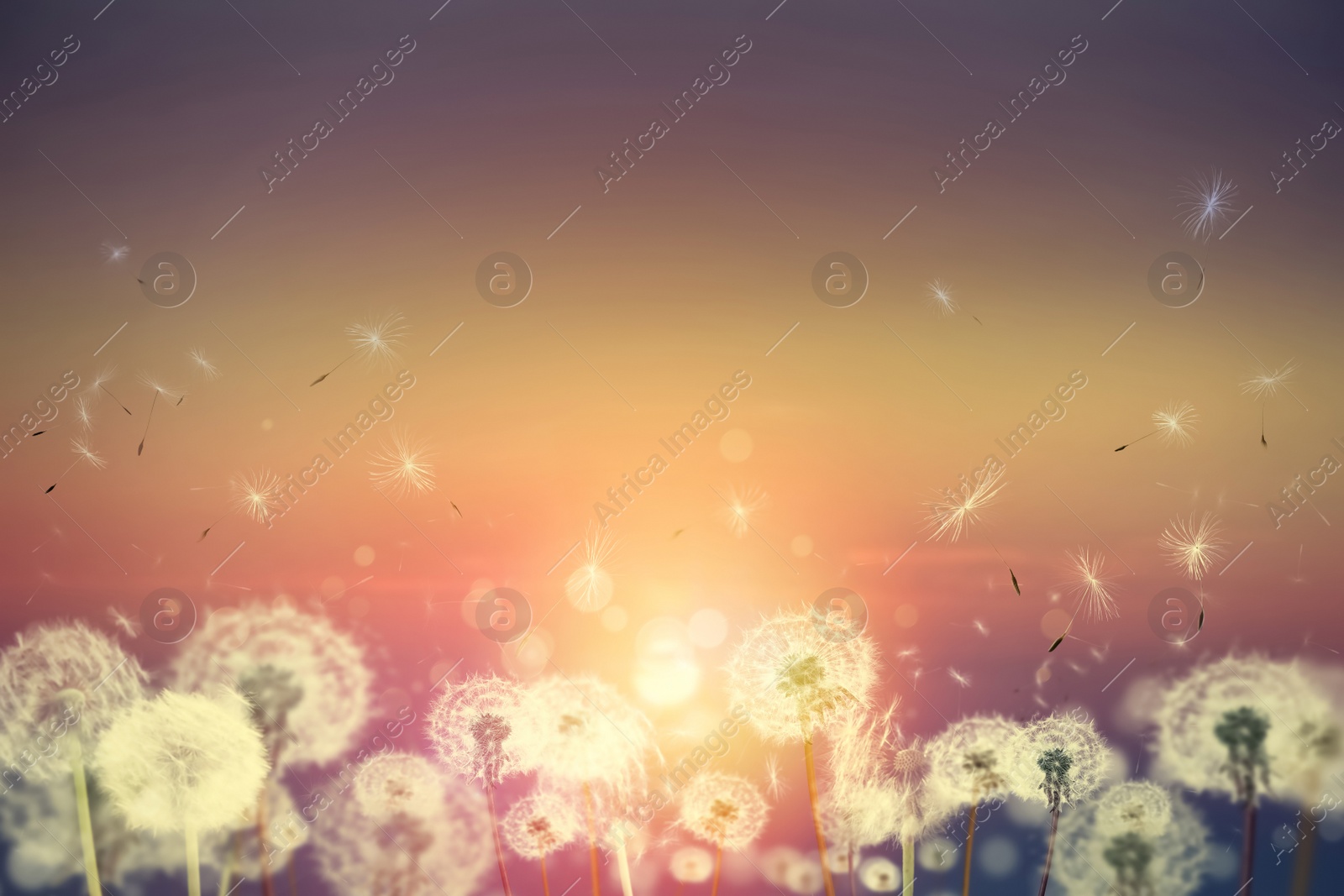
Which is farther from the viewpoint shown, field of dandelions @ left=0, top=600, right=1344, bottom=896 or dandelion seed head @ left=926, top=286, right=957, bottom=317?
→ dandelion seed head @ left=926, top=286, right=957, bottom=317

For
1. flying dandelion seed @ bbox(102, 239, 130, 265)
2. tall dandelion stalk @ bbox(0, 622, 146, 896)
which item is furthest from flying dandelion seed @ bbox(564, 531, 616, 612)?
flying dandelion seed @ bbox(102, 239, 130, 265)

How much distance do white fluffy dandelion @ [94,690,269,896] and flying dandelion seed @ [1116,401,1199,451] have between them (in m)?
6.87

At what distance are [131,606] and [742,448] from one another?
475cm

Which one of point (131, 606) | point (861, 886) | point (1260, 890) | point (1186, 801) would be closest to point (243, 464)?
point (131, 606)

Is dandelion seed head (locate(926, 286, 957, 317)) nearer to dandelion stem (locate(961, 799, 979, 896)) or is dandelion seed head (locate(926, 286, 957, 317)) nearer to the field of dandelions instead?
the field of dandelions

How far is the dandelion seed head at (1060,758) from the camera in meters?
5.08

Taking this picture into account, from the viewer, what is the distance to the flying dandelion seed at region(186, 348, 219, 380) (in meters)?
5.62

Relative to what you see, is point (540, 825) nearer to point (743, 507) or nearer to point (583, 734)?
point (583, 734)

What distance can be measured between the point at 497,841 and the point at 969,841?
11.0 feet

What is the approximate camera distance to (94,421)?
5621mm

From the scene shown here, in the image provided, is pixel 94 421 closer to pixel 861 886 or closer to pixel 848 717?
pixel 848 717

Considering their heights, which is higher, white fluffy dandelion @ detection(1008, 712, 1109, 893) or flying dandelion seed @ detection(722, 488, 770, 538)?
flying dandelion seed @ detection(722, 488, 770, 538)

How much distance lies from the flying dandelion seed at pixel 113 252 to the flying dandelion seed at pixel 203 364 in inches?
39.1

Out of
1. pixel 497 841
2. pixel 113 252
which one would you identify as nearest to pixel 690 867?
pixel 497 841
